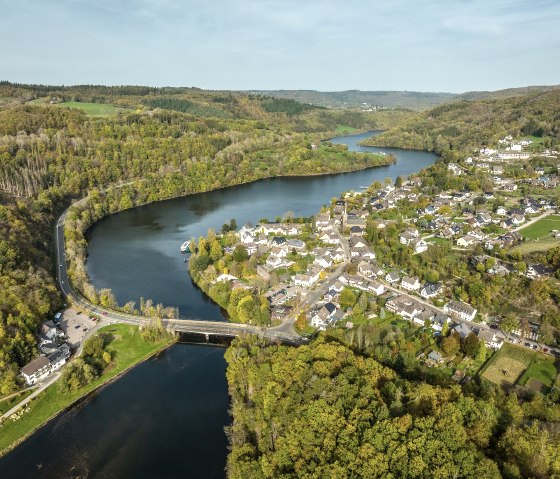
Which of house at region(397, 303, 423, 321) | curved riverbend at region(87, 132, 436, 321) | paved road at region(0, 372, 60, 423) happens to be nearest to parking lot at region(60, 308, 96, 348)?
paved road at region(0, 372, 60, 423)

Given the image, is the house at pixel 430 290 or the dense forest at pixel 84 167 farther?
the house at pixel 430 290

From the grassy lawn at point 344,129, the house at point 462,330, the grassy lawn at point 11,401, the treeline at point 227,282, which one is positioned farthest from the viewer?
the grassy lawn at point 344,129

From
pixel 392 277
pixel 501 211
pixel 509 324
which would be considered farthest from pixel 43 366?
pixel 501 211

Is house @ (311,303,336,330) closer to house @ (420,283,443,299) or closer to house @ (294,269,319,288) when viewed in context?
house @ (294,269,319,288)

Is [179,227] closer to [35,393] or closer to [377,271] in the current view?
[377,271]

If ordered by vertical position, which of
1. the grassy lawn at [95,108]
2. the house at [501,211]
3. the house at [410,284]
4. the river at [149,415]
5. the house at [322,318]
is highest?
the grassy lawn at [95,108]

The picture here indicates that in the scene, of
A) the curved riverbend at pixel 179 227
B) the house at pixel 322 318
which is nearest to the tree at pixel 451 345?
the house at pixel 322 318

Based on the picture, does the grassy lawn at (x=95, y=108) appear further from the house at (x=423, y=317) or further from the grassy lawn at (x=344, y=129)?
the house at (x=423, y=317)

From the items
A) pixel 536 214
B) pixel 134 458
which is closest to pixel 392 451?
pixel 134 458
